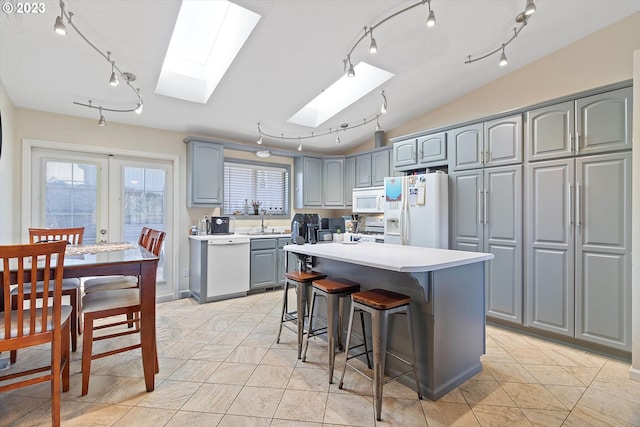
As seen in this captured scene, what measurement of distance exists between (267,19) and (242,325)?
2.92 m

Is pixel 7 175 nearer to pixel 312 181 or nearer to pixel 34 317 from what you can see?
pixel 34 317

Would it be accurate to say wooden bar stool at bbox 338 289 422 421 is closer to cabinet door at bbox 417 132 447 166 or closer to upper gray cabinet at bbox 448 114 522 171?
upper gray cabinet at bbox 448 114 522 171

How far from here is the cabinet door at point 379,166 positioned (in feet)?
15.2

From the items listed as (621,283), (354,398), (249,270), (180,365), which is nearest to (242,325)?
(180,365)

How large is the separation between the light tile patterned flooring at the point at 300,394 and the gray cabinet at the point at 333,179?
310 centimetres

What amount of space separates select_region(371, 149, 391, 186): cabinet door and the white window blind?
62.4 inches

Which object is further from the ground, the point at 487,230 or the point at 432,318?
the point at 487,230

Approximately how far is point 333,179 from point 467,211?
8.32 ft

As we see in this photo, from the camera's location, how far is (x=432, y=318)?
1872mm

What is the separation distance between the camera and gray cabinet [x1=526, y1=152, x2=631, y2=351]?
2.41m

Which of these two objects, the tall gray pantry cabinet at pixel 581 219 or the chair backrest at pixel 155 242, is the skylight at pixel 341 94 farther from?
the chair backrest at pixel 155 242

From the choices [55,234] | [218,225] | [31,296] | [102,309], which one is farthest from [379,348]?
[218,225]

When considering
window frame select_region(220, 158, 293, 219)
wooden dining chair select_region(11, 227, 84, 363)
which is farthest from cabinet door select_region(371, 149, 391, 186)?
wooden dining chair select_region(11, 227, 84, 363)

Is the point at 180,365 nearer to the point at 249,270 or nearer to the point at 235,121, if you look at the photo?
the point at 249,270
